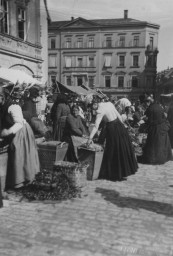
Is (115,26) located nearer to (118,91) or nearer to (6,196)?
(118,91)

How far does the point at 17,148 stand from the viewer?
5020mm

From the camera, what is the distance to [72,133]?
6.23 m

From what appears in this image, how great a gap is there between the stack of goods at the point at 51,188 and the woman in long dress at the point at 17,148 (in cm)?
18

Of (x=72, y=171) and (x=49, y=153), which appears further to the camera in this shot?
(x=49, y=153)

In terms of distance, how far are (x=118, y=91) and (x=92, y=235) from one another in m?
47.2

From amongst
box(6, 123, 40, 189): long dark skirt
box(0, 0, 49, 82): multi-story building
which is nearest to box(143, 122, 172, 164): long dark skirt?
box(6, 123, 40, 189): long dark skirt

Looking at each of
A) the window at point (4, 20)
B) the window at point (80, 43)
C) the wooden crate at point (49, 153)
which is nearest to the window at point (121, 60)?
the window at point (80, 43)

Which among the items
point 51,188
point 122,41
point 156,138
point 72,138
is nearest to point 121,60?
point 122,41

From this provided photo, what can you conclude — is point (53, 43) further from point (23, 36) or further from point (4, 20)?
point (4, 20)

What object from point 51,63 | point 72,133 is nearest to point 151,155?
point 72,133

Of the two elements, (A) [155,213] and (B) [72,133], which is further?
(B) [72,133]

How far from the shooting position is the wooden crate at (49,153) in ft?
18.1

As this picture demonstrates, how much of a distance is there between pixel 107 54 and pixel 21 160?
47049 mm

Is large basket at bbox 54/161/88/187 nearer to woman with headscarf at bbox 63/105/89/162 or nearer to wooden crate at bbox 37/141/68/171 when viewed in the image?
wooden crate at bbox 37/141/68/171
